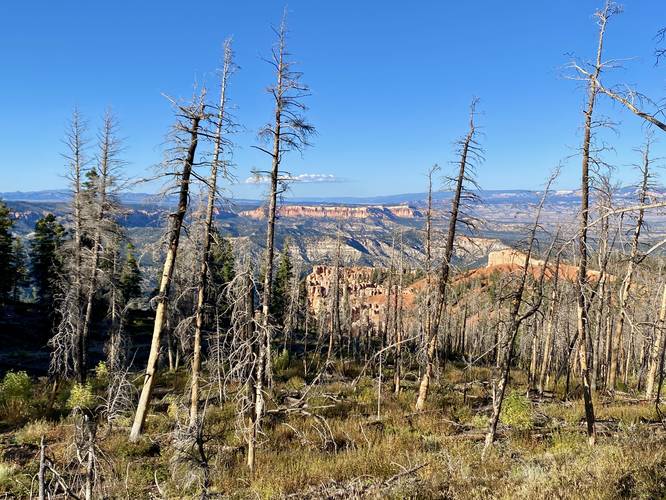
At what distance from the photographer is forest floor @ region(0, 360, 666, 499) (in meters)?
6.43

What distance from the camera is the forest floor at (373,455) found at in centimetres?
643

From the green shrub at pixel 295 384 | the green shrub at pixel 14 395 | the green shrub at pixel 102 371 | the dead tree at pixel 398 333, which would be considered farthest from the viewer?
the dead tree at pixel 398 333

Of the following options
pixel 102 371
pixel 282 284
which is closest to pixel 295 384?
pixel 102 371

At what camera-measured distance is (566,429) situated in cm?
1261

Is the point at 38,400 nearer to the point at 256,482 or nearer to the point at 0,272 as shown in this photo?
the point at 256,482

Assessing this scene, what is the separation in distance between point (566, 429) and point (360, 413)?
6.87 m

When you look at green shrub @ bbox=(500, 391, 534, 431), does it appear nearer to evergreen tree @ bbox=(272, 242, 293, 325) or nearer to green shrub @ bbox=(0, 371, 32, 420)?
green shrub @ bbox=(0, 371, 32, 420)

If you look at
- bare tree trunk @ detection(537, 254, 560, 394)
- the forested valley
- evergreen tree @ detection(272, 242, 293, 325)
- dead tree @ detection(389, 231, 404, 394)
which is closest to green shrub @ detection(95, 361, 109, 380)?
the forested valley

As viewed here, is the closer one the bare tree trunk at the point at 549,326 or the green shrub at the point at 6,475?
the green shrub at the point at 6,475

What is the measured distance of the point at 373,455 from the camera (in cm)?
970

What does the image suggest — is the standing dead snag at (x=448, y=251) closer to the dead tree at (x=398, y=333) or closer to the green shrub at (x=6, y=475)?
the dead tree at (x=398, y=333)

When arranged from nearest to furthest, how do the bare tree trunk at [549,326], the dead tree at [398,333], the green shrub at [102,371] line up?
1. the bare tree trunk at [549,326]
2. the green shrub at [102,371]
3. the dead tree at [398,333]

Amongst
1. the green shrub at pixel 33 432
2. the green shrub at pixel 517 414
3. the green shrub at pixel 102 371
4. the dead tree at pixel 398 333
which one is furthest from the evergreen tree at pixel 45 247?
the green shrub at pixel 517 414

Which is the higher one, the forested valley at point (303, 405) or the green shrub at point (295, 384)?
the forested valley at point (303, 405)
